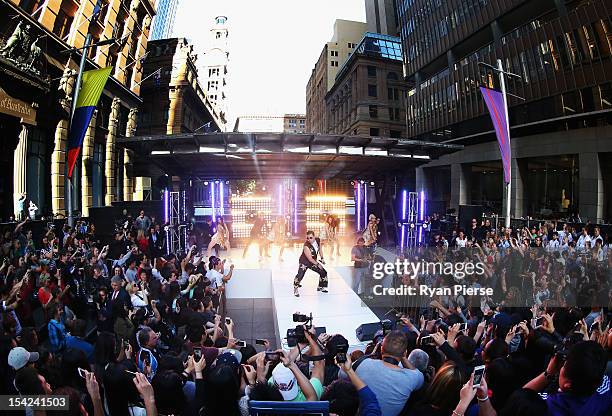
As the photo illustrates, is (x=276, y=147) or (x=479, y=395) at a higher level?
(x=276, y=147)

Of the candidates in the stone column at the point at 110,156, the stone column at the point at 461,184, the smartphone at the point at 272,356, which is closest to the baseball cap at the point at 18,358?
the smartphone at the point at 272,356

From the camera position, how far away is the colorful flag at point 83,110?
45.9ft

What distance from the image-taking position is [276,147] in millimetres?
14719

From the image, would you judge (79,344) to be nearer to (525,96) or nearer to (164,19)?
(525,96)

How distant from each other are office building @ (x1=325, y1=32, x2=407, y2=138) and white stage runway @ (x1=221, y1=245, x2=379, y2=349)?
51.8m

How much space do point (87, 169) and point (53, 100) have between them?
5.23 metres

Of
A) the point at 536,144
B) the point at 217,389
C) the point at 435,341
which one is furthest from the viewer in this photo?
the point at 536,144

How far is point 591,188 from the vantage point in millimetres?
28984

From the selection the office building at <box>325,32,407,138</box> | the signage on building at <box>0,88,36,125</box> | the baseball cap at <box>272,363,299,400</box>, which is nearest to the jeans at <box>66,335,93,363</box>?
the baseball cap at <box>272,363,299,400</box>

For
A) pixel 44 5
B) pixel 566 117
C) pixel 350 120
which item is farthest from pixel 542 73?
pixel 350 120

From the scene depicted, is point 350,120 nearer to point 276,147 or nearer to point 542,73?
point 542,73

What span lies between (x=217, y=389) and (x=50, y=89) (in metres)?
21.1

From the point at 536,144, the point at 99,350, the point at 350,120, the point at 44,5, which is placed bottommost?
the point at 99,350

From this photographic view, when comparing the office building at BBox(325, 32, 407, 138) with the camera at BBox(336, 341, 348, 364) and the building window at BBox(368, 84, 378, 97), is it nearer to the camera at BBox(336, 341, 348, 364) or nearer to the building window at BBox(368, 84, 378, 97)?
the building window at BBox(368, 84, 378, 97)
